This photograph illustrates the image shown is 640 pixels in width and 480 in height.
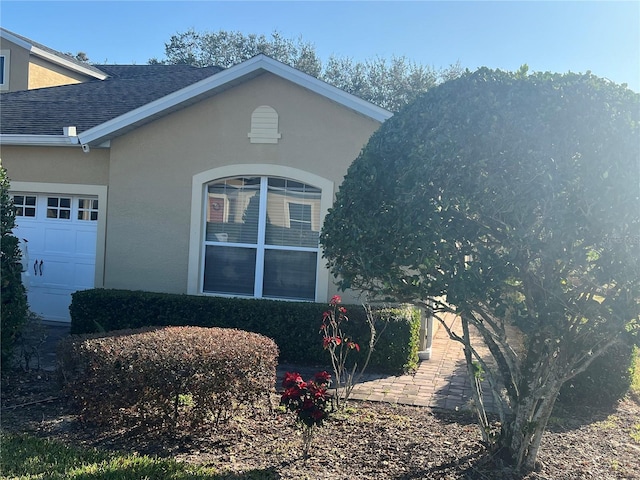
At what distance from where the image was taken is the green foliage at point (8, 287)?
288 inches

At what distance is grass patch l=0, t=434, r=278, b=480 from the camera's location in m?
4.74

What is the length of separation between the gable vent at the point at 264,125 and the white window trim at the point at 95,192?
3.24 m

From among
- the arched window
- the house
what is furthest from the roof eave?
the arched window

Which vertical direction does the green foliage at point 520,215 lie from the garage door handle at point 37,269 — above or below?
above

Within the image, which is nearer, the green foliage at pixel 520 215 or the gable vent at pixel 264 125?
the green foliage at pixel 520 215

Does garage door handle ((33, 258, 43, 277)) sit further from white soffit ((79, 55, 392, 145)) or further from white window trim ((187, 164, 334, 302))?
white window trim ((187, 164, 334, 302))

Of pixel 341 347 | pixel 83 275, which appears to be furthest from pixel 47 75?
pixel 341 347

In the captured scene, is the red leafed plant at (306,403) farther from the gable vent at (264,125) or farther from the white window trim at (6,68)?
the white window trim at (6,68)

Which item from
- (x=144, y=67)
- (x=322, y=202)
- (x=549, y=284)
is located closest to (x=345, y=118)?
(x=322, y=202)

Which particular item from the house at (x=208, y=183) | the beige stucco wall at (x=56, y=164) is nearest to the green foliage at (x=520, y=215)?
the house at (x=208, y=183)

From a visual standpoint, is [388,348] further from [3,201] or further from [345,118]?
[3,201]

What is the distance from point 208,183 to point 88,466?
6.13m

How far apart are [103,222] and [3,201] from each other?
343 cm

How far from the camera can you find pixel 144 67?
20.7 m
